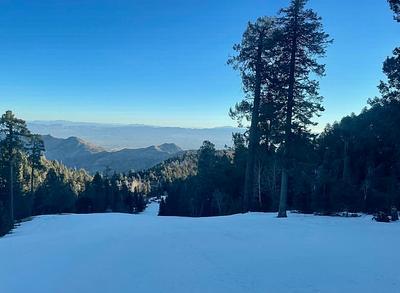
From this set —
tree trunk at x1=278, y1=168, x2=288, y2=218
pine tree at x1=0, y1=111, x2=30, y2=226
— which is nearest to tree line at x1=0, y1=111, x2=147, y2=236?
pine tree at x1=0, y1=111, x2=30, y2=226

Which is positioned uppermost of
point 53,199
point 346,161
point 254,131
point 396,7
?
point 396,7

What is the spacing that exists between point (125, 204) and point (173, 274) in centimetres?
8031

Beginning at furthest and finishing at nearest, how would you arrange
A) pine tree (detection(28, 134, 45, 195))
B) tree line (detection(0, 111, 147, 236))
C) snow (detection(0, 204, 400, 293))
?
pine tree (detection(28, 134, 45, 195)) → tree line (detection(0, 111, 147, 236)) → snow (detection(0, 204, 400, 293))

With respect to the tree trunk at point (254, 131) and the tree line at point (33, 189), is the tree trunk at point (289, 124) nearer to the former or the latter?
the tree trunk at point (254, 131)

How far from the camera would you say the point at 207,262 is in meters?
8.96

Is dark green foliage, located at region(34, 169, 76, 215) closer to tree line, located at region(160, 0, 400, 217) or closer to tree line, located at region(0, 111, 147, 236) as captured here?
tree line, located at region(0, 111, 147, 236)

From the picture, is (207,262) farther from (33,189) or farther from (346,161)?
(33,189)

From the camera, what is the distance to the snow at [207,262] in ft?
24.7

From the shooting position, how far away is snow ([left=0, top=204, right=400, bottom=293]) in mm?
7520

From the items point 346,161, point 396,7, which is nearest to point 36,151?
point 346,161

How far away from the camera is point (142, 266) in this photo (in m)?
8.78

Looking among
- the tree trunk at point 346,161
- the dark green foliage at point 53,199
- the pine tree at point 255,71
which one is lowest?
the dark green foliage at point 53,199

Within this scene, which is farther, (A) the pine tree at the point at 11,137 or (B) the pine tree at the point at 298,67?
(A) the pine tree at the point at 11,137

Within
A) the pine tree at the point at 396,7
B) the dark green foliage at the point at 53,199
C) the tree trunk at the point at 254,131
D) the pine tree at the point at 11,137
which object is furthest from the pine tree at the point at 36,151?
the pine tree at the point at 396,7
